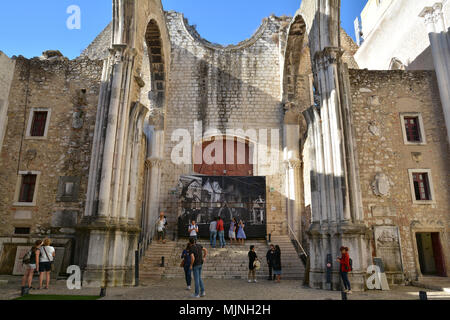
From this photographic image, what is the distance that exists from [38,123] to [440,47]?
1575 cm

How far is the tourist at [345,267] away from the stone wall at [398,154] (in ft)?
10.4

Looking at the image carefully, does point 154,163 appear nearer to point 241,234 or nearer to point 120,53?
point 241,234

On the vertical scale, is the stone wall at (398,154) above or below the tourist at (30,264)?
above

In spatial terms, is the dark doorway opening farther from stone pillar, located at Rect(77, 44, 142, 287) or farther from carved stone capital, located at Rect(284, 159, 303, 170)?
stone pillar, located at Rect(77, 44, 142, 287)

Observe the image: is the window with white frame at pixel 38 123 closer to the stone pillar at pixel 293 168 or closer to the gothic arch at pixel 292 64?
the stone pillar at pixel 293 168

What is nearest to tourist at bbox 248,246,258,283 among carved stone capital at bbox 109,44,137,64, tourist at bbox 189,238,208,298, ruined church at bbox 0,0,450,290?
ruined church at bbox 0,0,450,290

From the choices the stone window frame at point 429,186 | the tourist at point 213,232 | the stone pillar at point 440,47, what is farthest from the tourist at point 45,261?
the stone pillar at point 440,47

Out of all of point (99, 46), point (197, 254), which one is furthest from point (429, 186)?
point (99, 46)

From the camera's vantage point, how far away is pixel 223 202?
1570 cm

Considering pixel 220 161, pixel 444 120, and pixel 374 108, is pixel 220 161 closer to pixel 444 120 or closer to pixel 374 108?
pixel 374 108

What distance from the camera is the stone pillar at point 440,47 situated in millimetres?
12523

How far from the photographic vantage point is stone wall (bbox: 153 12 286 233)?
17109mm

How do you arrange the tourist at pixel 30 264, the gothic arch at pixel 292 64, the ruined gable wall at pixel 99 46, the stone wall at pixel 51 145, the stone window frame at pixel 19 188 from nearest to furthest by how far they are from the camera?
the tourist at pixel 30 264 < the stone wall at pixel 51 145 < the stone window frame at pixel 19 188 < the gothic arch at pixel 292 64 < the ruined gable wall at pixel 99 46

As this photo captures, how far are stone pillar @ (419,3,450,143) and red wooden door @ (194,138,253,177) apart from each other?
8.67 meters
